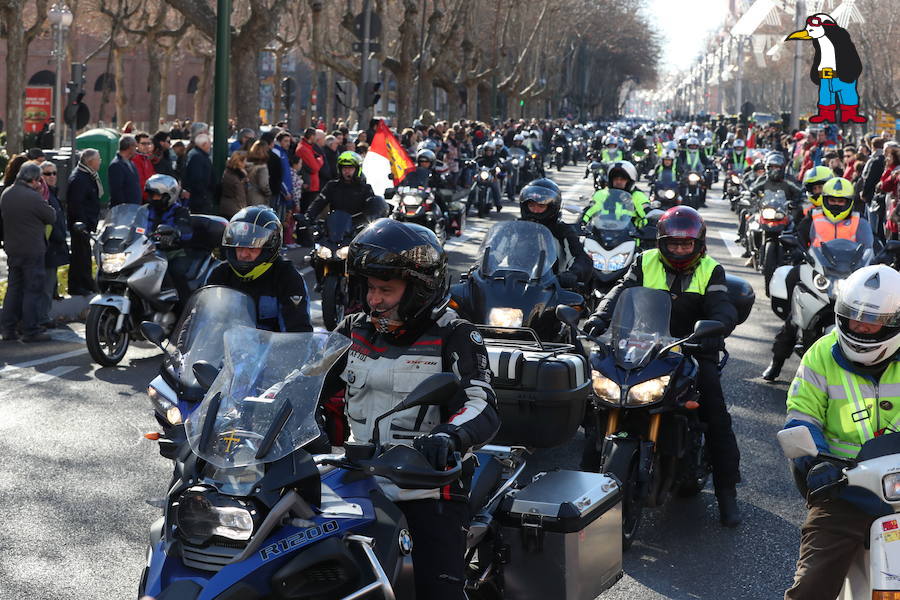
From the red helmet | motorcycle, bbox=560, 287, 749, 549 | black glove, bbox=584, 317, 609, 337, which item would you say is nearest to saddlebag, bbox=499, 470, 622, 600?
motorcycle, bbox=560, 287, 749, 549

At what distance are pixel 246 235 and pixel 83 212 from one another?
7.50 m

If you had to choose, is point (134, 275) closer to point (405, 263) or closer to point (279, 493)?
point (405, 263)

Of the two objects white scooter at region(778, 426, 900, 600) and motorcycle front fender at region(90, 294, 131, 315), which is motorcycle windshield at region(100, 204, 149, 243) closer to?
motorcycle front fender at region(90, 294, 131, 315)

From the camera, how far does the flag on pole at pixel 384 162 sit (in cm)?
1933

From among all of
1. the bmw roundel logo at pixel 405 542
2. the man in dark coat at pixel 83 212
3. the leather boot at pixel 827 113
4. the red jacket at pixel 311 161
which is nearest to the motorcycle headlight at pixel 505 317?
the bmw roundel logo at pixel 405 542

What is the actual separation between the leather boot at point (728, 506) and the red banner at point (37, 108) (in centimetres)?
3567

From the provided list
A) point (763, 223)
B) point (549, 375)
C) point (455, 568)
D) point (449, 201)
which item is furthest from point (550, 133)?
point (455, 568)

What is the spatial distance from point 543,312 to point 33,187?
5.46 meters

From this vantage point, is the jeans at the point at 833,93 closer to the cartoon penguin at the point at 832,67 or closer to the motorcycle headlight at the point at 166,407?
the cartoon penguin at the point at 832,67

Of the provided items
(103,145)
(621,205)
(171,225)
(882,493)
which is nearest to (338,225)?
(171,225)

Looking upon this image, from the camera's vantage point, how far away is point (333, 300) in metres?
12.4

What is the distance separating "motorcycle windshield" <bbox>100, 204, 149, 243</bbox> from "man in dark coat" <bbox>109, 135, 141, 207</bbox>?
3.15m

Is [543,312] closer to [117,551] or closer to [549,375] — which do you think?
[549,375]

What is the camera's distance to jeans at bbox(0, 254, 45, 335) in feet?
38.9
